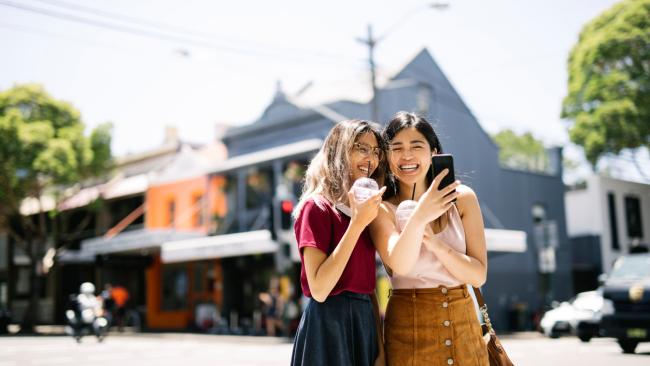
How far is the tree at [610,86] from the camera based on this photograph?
20172 millimetres

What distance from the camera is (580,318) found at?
1730 centimetres

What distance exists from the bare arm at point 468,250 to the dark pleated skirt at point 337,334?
17.1 inches

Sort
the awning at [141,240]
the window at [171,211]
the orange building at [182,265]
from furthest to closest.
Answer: the window at [171,211] → the orange building at [182,265] → the awning at [141,240]

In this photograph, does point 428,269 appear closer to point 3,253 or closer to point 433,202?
point 433,202

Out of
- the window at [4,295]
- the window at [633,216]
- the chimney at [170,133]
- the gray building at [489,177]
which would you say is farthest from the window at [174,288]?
the window at [633,216]

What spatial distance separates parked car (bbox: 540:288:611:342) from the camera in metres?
17.2

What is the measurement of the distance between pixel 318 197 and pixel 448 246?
604 mm

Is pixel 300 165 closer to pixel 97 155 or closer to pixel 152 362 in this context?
pixel 97 155

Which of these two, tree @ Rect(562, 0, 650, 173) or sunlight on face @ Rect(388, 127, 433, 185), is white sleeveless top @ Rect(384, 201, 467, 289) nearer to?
sunlight on face @ Rect(388, 127, 433, 185)

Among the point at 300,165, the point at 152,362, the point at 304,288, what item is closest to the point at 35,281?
the point at 300,165

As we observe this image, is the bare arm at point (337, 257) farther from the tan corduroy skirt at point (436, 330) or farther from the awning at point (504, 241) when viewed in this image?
the awning at point (504, 241)

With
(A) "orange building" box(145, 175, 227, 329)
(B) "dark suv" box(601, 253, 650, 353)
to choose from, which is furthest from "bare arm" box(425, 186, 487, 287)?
(A) "orange building" box(145, 175, 227, 329)

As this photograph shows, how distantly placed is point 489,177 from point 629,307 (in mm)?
16243

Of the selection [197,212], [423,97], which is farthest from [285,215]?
[197,212]
